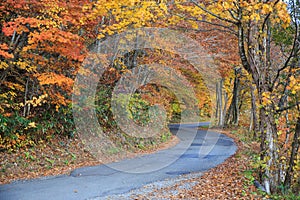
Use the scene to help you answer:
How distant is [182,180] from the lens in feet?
24.9

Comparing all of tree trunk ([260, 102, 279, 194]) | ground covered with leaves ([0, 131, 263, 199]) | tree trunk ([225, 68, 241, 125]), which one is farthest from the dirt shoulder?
tree trunk ([225, 68, 241, 125])

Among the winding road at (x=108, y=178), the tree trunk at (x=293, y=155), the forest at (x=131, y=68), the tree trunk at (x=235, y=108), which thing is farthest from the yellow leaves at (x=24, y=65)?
the tree trunk at (x=235, y=108)

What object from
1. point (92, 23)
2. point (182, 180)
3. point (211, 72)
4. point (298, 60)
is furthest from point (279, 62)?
point (211, 72)

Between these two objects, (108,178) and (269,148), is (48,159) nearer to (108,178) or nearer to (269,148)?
(108,178)

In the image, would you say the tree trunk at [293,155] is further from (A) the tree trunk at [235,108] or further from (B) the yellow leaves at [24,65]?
(A) the tree trunk at [235,108]

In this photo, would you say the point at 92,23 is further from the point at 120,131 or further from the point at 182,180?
the point at 182,180

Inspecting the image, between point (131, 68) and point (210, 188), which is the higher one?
point (131, 68)

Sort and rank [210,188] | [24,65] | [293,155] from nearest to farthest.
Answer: [210,188] → [293,155] → [24,65]

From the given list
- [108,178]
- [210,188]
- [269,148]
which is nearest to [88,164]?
[108,178]

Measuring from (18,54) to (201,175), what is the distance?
7191 mm

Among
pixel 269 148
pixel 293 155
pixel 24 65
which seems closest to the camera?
pixel 269 148

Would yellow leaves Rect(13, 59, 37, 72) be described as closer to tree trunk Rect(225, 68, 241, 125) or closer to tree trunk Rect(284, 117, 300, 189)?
tree trunk Rect(284, 117, 300, 189)

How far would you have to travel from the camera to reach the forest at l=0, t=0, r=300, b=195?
6641 mm

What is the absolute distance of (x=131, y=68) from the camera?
52.5 feet
